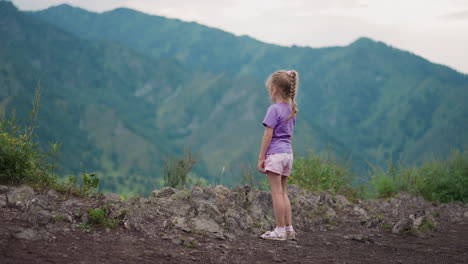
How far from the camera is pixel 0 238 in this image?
3.42 m

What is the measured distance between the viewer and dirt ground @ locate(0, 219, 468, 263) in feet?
11.1

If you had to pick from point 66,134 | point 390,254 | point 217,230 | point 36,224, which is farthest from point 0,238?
point 66,134

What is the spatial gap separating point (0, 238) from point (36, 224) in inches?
18.4

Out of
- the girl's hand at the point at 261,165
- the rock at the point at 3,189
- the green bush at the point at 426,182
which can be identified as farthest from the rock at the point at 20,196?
the green bush at the point at 426,182

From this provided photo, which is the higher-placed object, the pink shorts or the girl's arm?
the girl's arm

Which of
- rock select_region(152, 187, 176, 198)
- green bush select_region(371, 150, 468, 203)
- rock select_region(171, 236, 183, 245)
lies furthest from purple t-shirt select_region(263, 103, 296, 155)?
green bush select_region(371, 150, 468, 203)

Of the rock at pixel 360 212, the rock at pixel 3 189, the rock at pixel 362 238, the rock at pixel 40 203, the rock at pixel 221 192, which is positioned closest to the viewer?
the rock at pixel 40 203

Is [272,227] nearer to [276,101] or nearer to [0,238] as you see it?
[276,101]

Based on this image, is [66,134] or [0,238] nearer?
[0,238]

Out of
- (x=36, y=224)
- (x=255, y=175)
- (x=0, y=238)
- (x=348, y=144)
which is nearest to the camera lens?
(x=0, y=238)

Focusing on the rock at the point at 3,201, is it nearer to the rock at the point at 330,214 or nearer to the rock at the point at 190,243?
the rock at the point at 190,243

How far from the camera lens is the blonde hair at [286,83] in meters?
4.79

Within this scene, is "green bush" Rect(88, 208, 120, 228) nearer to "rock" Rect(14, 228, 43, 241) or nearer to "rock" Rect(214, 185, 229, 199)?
"rock" Rect(14, 228, 43, 241)

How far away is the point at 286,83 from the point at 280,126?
1.50ft
